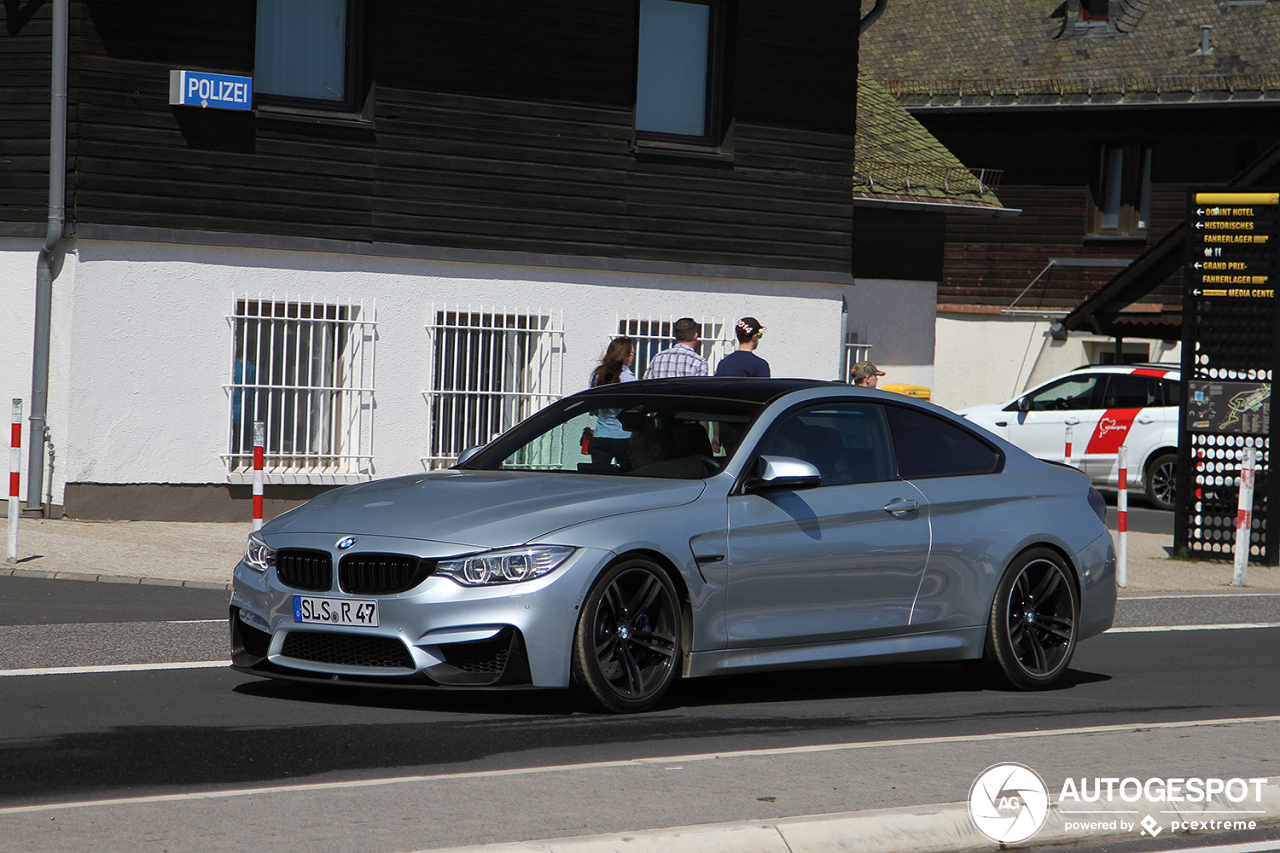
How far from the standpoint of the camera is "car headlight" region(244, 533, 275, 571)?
773cm

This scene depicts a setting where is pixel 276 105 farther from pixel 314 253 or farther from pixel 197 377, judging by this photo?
pixel 197 377

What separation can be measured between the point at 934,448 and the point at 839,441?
599mm

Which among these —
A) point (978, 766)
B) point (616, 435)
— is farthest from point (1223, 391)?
point (978, 766)

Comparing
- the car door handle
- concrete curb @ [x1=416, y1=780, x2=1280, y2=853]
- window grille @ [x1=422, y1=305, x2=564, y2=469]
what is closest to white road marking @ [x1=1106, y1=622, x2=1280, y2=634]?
the car door handle

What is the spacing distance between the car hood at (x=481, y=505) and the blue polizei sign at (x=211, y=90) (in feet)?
29.4

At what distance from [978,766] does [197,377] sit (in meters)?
11.4

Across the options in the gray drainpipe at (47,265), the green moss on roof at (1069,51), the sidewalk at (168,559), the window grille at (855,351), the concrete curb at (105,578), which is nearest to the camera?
the concrete curb at (105,578)

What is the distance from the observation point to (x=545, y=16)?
60.6 feet

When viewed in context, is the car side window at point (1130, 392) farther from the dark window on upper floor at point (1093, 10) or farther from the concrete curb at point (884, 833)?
the concrete curb at point (884, 833)

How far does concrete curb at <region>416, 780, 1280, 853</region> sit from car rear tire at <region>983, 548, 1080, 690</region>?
8.68ft

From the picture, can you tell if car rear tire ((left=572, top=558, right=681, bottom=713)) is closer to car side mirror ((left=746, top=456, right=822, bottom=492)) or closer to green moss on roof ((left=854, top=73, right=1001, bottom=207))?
car side mirror ((left=746, top=456, right=822, bottom=492))

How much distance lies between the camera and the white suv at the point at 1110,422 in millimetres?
23125

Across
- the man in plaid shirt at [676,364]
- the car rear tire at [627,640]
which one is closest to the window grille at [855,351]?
the man in plaid shirt at [676,364]

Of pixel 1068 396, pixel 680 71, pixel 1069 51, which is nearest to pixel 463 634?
pixel 680 71
